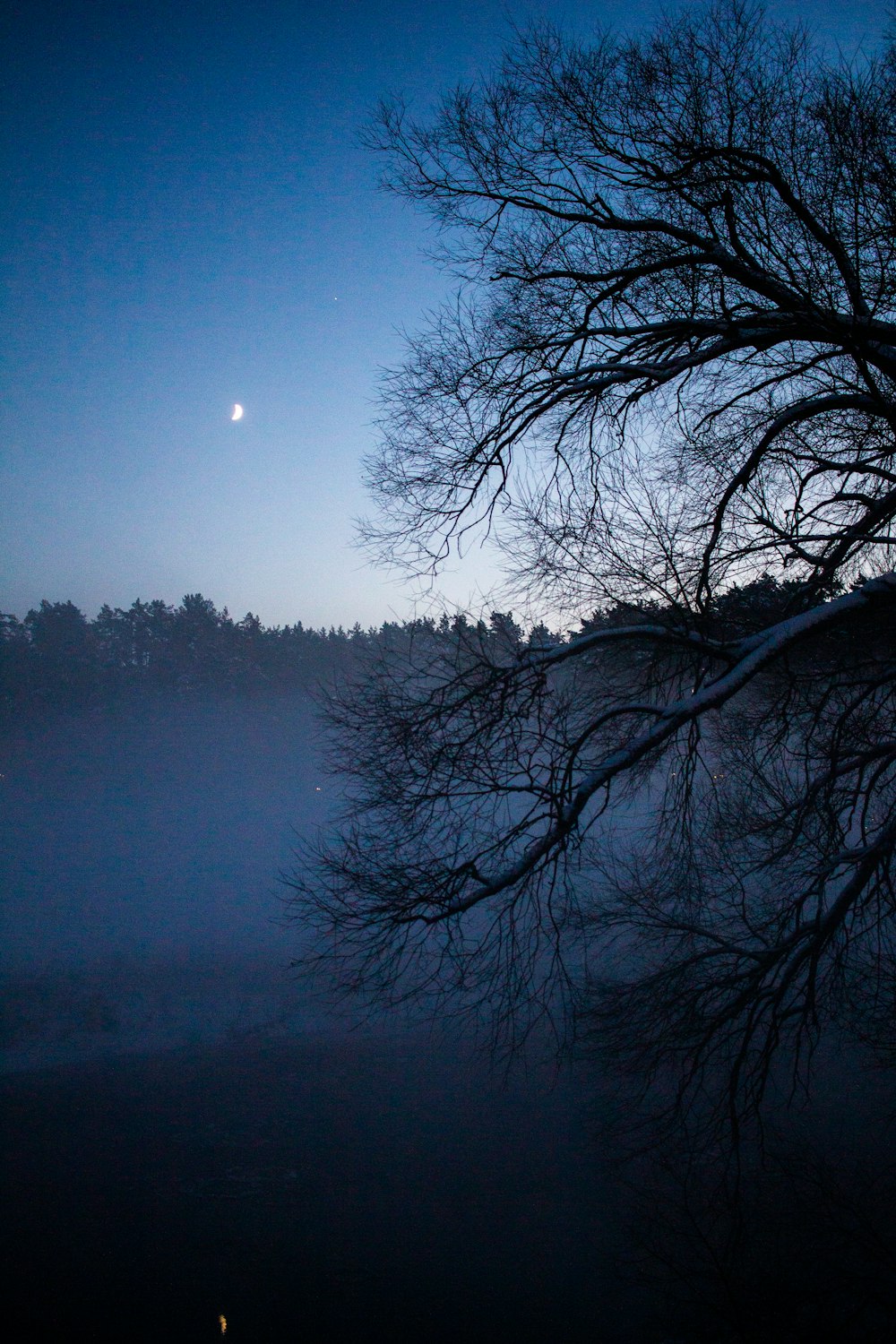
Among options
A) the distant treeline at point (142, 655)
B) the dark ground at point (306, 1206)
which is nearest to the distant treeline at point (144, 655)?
the distant treeline at point (142, 655)

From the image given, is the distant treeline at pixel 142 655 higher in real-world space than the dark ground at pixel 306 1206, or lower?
higher

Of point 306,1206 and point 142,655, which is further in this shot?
point 142,655

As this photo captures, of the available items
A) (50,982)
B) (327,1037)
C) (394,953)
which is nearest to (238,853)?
(50,982)

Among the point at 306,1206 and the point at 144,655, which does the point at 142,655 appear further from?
the point at 306,1206

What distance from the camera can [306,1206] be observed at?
10953 millimetres

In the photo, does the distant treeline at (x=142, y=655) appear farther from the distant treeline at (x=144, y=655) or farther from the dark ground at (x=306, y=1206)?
the dark ground at (x=306, y=1206)

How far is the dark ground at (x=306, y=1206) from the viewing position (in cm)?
820

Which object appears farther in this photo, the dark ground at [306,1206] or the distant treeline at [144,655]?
the distant treeline at [144,655]

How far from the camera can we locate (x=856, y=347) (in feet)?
12.1

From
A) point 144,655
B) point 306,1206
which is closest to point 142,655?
point 144,655

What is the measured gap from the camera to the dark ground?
820cm

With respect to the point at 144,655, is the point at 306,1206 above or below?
below

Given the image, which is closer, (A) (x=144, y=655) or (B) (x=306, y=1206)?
(B) (x=306, y=1206)

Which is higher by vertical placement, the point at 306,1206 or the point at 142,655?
the point at 142,655
